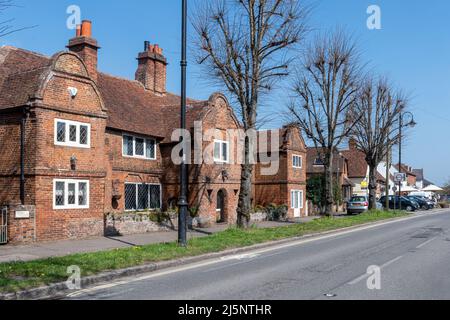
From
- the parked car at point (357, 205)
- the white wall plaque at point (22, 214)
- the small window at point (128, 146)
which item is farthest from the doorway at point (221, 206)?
the parked car at point (357, 205)

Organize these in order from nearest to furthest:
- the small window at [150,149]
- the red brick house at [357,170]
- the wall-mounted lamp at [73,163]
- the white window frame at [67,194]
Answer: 1. the white window frame at [67,194]
2. the wall-mounted lamp at [73,163]
3. the small window at [150,149]
4. the red brick house at [357,170]

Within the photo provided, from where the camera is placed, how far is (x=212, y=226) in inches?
1038

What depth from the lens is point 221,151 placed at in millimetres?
28969

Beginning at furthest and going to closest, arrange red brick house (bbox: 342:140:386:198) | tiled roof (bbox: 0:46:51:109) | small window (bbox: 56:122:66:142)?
red brick house (bbox: 342:140:386:198)
small window (bbox: 56:122:66:142)
tiled roof (bbox: 0:46:51:109)

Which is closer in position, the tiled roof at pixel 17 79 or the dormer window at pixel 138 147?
the tiled roof at pixel 17 79

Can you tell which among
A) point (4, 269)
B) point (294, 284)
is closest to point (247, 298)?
point (294, 284)

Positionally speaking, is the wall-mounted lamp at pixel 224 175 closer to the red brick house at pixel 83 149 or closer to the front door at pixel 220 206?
the red brick house at pixel 83 149

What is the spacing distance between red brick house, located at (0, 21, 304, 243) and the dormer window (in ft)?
0.17

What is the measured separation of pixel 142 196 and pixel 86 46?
7969 mm

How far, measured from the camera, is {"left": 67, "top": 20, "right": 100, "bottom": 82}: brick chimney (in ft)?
78.8

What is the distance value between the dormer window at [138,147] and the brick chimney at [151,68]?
5.63m

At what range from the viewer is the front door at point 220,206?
96.3ft

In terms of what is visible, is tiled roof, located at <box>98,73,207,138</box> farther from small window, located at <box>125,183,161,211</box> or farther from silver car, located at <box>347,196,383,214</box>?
silver car, located at <box>347,196,383,214</box>

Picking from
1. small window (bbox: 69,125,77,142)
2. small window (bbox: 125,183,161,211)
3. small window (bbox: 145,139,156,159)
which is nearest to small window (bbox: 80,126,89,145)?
small window (bbox: 69,125,77,142)
